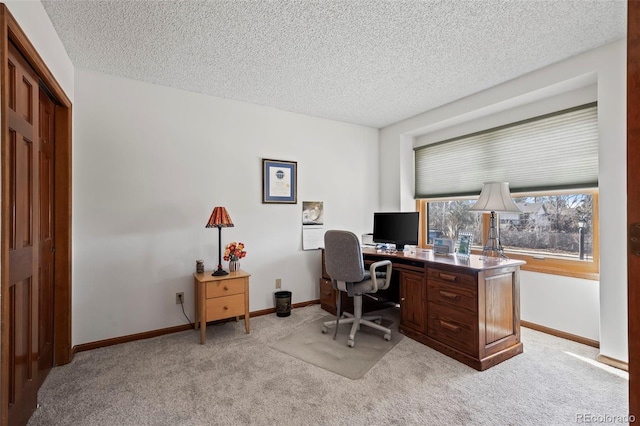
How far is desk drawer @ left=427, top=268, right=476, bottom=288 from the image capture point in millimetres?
2385

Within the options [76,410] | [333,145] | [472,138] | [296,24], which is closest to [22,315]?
[76,410]

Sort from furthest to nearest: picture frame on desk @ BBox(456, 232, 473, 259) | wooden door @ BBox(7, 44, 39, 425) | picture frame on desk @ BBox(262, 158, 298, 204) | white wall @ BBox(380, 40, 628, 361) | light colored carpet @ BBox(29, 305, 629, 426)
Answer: picture frame on desk @ BBox(262, 158, 298, 204)
picture frame on desk @ BBox(456, 232, 473, 259)
white wall @ BBox(380, 40, 628, 361)
light colored carpet @ BBox(29, 305, 629, 426)
wooden door @ BBox(7, 44, 39, 425)

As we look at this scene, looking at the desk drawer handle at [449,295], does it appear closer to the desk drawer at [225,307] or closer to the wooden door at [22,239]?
the desk drawer at [225,307]

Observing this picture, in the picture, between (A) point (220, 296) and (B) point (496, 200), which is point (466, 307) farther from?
(A) point (220, 296)

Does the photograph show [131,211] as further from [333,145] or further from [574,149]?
[574,149]

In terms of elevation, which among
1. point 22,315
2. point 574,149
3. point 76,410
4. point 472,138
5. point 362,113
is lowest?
point 76,410

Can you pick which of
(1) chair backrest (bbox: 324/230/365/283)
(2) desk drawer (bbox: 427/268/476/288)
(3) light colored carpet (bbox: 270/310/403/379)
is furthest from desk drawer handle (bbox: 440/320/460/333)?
(1) chair backrest (bbox: 324/230/365/283)

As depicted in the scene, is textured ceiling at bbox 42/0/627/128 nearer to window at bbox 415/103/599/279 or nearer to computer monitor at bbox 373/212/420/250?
window at bbox 415/103/599/279

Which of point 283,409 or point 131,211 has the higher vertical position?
point 131,211

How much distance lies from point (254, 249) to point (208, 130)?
1430mm

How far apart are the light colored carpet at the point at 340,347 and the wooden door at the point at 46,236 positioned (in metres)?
1.68

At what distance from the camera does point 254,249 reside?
140 inches

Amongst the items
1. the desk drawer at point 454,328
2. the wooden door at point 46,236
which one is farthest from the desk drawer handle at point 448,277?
the wooden door at point 46,236

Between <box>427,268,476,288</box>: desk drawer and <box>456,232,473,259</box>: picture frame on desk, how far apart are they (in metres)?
0.38
